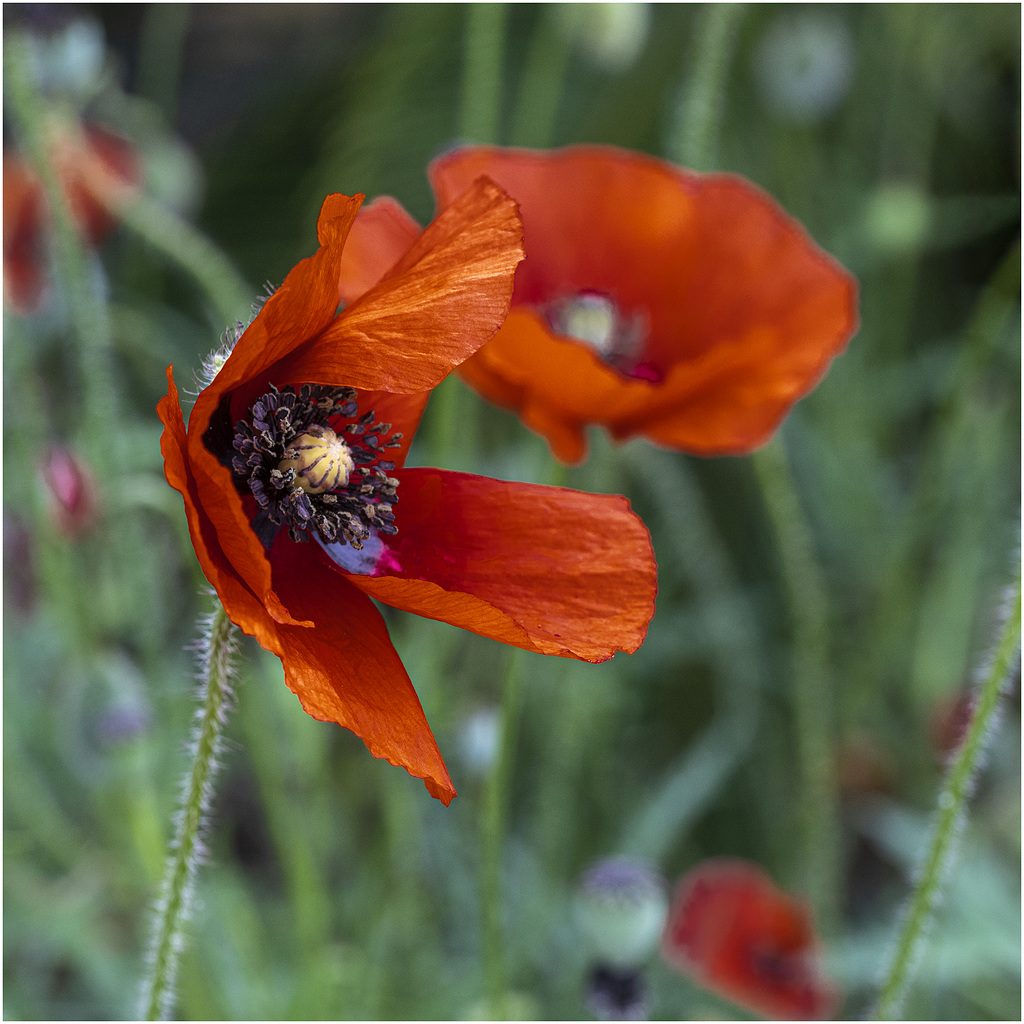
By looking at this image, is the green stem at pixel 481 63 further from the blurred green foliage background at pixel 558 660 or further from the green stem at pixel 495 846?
the green stem at pixel 495 846

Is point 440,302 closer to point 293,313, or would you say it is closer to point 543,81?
point 293,313

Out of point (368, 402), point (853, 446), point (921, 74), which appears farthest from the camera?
point (921, 74)

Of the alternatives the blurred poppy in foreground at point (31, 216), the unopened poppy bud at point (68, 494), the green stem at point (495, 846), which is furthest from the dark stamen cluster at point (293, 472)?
the blurred poppy in foreground at point (31, 216)

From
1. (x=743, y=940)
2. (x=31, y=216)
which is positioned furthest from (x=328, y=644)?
(x=31, y=216)

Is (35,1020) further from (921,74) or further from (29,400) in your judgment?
(921,74)

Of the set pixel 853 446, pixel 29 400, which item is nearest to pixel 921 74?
pixel 853 446
